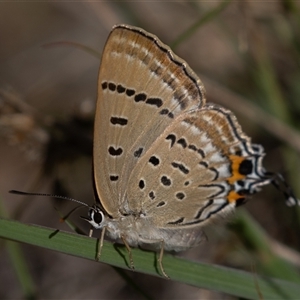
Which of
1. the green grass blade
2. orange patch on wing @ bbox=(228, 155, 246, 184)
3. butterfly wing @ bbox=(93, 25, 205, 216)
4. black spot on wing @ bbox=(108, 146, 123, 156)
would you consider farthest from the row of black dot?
the green grass blade

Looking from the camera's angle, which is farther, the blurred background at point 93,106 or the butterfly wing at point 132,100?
the blurred background at point 93,106

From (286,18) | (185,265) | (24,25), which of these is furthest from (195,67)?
(185,265)

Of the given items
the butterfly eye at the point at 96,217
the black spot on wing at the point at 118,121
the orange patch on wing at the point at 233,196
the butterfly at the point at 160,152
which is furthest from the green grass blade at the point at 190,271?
the black spot on wing at the point at 118,121

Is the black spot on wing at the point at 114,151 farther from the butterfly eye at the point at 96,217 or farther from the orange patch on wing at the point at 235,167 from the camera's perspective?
the orange patch on wing at the point at 235,167

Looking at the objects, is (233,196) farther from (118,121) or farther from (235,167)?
(118,121)

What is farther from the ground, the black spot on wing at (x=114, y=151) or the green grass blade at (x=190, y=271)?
the black spot on wing at (x=114, y=151)

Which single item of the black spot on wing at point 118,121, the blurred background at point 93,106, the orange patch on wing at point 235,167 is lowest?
the blurred background at point 93,106

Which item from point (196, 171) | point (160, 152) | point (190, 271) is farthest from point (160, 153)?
point (190, 271)
